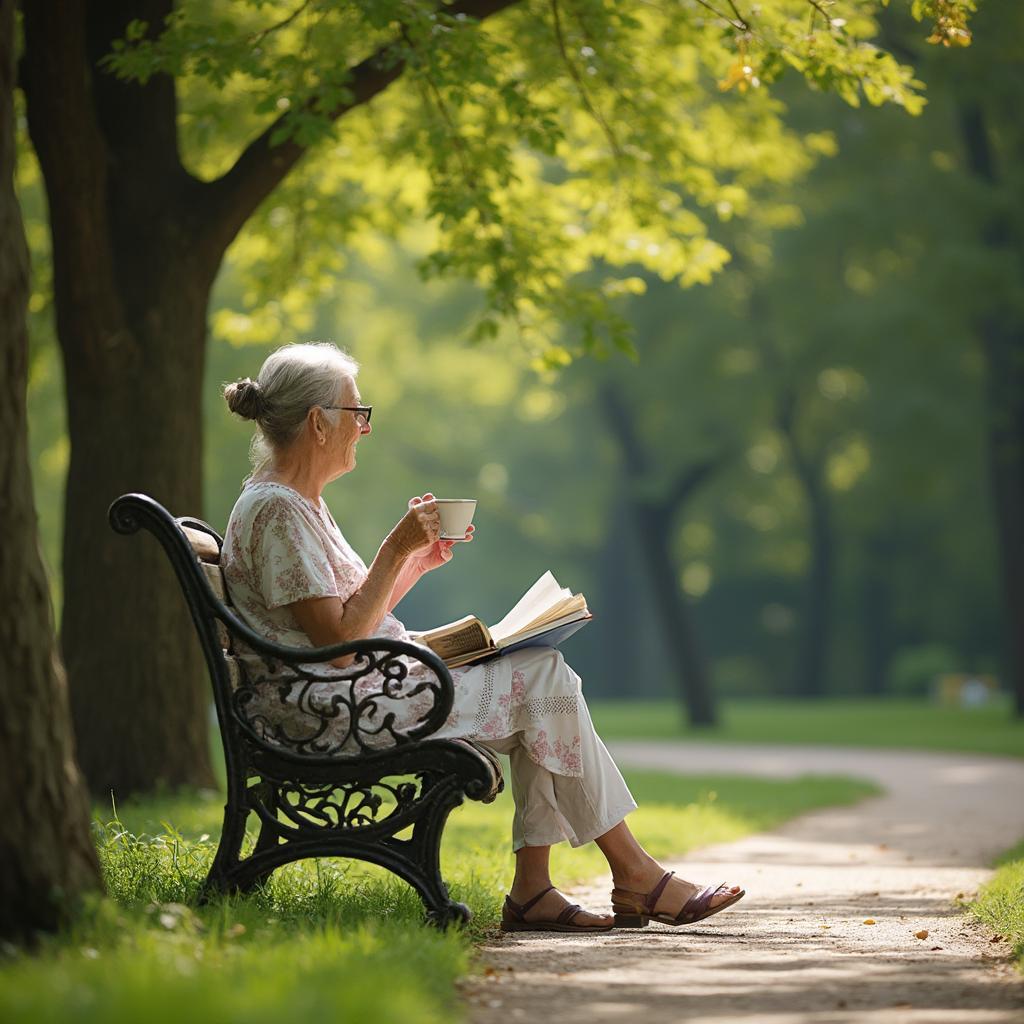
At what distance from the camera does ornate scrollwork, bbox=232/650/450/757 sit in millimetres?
4484

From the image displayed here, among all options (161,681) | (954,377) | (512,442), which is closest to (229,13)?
(161,681)

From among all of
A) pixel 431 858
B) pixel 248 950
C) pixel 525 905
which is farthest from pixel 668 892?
pixel 248 950

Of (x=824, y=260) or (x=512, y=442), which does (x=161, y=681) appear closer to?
(x=824, y=260)

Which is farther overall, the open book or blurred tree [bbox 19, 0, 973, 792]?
blurred tree [bbox 19, 0, 973, 792]

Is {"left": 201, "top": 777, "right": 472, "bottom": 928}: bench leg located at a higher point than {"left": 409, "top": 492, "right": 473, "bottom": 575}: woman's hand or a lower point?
lower

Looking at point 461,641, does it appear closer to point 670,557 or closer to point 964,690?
point 670,557

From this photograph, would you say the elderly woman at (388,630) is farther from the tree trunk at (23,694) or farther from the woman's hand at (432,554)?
the tree trunk at (23,694)

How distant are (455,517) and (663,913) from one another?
4.77 feet

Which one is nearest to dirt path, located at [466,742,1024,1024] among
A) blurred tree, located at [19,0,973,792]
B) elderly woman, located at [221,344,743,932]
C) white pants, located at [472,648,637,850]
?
elderly woman, located at [221,344,743,932]

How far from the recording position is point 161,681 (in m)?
8.44

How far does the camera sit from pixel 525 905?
487 cm

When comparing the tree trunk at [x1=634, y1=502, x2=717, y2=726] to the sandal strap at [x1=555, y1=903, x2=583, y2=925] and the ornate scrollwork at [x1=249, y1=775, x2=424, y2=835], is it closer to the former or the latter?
the sandal strap at [x1=555, y1=903, x2=583, y2=925]

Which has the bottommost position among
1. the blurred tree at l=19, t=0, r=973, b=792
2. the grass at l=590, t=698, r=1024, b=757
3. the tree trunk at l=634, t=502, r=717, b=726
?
the grass at l=590, t=698, r=1024, b=757

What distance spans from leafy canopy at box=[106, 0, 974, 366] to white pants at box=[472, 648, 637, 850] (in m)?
3.07
